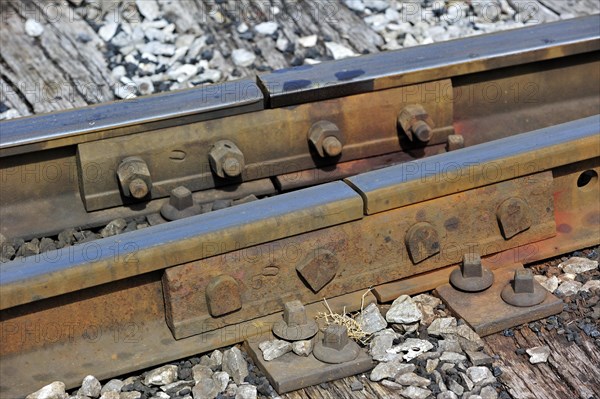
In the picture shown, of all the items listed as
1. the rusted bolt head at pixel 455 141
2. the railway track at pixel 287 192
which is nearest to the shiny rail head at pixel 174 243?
the railway track at pixel 287 192

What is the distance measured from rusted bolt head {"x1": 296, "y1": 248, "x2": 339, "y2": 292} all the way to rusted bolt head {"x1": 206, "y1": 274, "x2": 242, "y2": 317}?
286 millimetres

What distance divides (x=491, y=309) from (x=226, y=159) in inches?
55.1

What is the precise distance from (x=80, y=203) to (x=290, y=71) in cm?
119

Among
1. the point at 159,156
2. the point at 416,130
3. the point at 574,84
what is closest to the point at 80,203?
the point at 159,156

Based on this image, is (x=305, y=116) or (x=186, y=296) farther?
(x=305, y=116)

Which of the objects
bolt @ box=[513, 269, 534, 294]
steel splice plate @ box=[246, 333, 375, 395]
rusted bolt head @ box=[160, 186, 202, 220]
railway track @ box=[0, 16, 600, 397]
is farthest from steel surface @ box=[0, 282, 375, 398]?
bolt @ box=[513, 269, 534, 294]

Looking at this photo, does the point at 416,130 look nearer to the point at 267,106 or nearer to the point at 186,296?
the point at 267,106

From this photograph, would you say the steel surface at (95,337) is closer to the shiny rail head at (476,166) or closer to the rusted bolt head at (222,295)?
the rusted bolt head at (222,295)

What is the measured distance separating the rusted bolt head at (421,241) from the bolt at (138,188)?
47.3 inches

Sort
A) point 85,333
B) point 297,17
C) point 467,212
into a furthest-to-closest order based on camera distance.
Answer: point 297,17 → point 467,212 → point 85,333

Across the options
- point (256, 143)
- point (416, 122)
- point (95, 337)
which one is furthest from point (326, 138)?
point (95, 337)

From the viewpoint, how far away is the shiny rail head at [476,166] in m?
4.32

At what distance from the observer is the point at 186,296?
4.07 metres

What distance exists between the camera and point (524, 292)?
4336 mm
